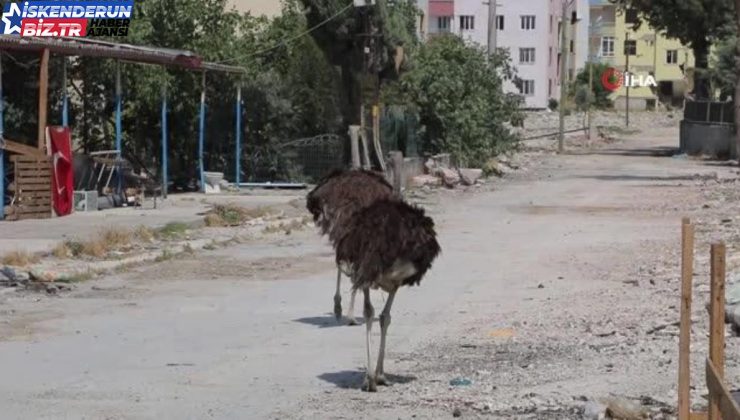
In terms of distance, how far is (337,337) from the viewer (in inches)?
516

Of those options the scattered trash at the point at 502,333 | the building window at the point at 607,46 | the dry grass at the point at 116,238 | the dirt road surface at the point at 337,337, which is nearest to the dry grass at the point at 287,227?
the dirt road surface at the point at 337,337

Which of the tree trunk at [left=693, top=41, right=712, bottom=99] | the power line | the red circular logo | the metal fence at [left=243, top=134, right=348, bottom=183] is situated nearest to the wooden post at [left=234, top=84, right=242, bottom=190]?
the metal fence at [left=243, top=134, right=348, bottom=183]

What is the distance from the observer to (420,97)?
40.4 m

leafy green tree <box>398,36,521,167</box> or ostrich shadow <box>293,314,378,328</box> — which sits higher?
leafy green tree <box>398,36,521,167</box>

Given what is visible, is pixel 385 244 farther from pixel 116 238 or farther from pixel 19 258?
pixel 116 238

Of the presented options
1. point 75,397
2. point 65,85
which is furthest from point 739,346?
point 65,85

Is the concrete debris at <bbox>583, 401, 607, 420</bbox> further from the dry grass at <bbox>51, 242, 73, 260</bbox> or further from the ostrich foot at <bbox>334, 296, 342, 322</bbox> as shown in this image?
the dry grass at <bbox>51, 242, 73, 260</bbox>

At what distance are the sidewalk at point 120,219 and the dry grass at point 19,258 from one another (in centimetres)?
61

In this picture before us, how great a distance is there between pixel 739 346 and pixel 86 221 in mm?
15615

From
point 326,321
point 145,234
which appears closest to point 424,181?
point 145,234

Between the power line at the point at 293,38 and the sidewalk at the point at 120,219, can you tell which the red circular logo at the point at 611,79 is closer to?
the power line at the point at 293,38

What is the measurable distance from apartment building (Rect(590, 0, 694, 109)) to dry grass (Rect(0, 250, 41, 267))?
9848 centimetres

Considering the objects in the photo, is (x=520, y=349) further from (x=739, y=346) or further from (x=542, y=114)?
(x=542, y=114)

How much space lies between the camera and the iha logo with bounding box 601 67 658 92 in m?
96.4
